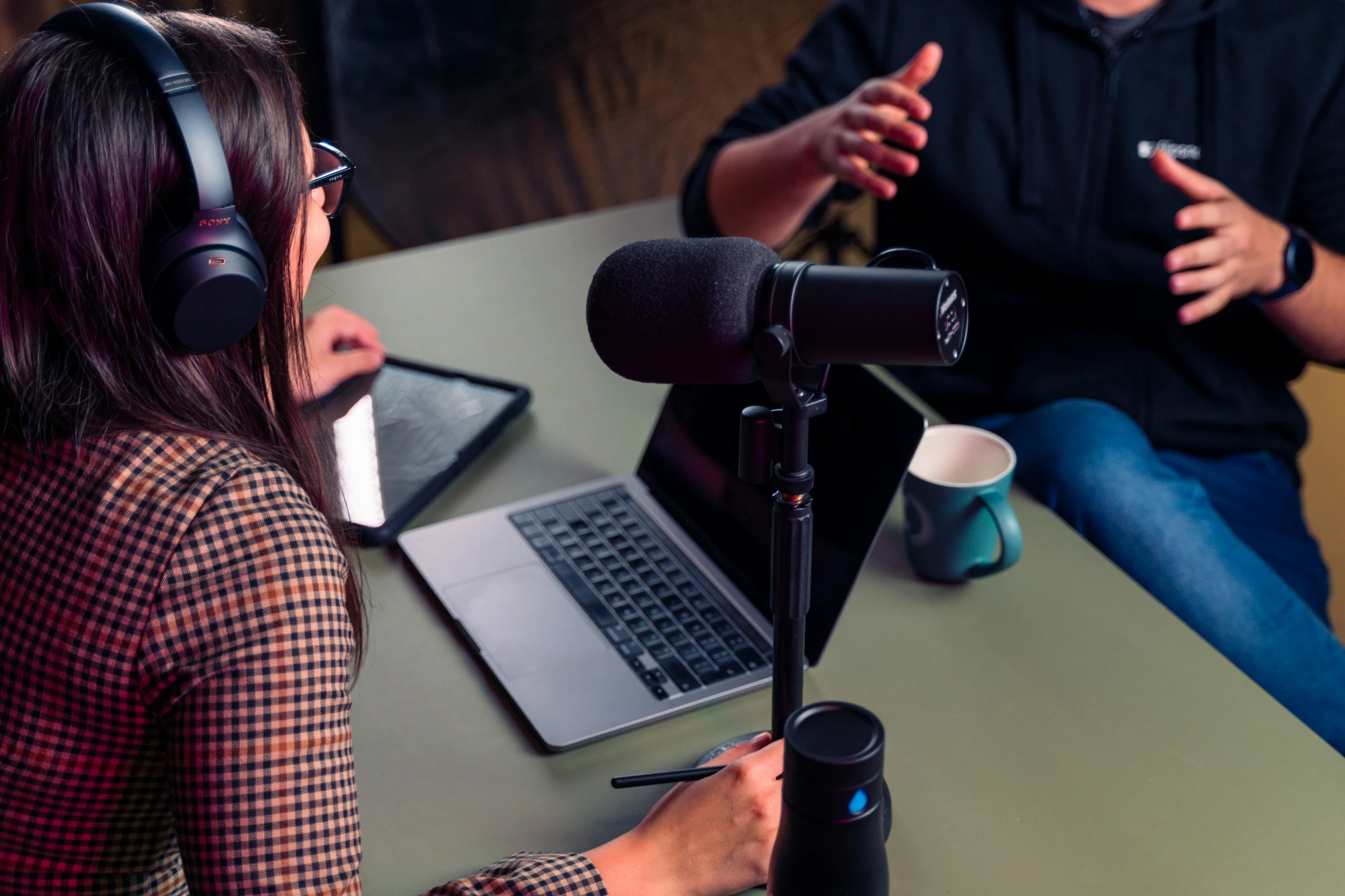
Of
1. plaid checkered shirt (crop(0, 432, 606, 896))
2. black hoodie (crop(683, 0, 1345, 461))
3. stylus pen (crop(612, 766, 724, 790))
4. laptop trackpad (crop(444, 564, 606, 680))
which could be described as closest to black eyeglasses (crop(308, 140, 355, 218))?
plaid checkered shirt (crop(0, 432, 606, 896))

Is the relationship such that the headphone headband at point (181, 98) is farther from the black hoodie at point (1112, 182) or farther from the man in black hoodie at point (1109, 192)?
the black hoodie at point (1112, 182)

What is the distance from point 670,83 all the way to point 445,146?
0.56 metres

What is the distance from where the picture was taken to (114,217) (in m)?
0.62

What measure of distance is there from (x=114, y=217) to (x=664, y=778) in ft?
1.49

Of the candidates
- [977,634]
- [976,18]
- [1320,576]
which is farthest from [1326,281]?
[977,634]

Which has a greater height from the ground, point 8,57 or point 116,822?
point 8,57

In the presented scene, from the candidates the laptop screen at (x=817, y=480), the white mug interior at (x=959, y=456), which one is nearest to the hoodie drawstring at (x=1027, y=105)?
the white mug interior at (x=959, y=456)

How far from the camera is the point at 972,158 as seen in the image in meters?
1.40

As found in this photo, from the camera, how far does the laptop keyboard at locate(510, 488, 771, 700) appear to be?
0.84 meters

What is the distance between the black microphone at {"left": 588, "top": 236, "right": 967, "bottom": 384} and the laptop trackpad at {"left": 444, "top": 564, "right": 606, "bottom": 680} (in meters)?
0.30

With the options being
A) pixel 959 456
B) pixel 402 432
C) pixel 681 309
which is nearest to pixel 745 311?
pixel 681 309

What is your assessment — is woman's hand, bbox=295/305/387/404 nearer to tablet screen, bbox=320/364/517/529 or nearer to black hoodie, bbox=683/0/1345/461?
tablet screen, bbox=320/364/517/529

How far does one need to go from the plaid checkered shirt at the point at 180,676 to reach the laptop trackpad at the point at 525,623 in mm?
193

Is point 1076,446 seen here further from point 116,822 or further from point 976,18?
point 116,822
